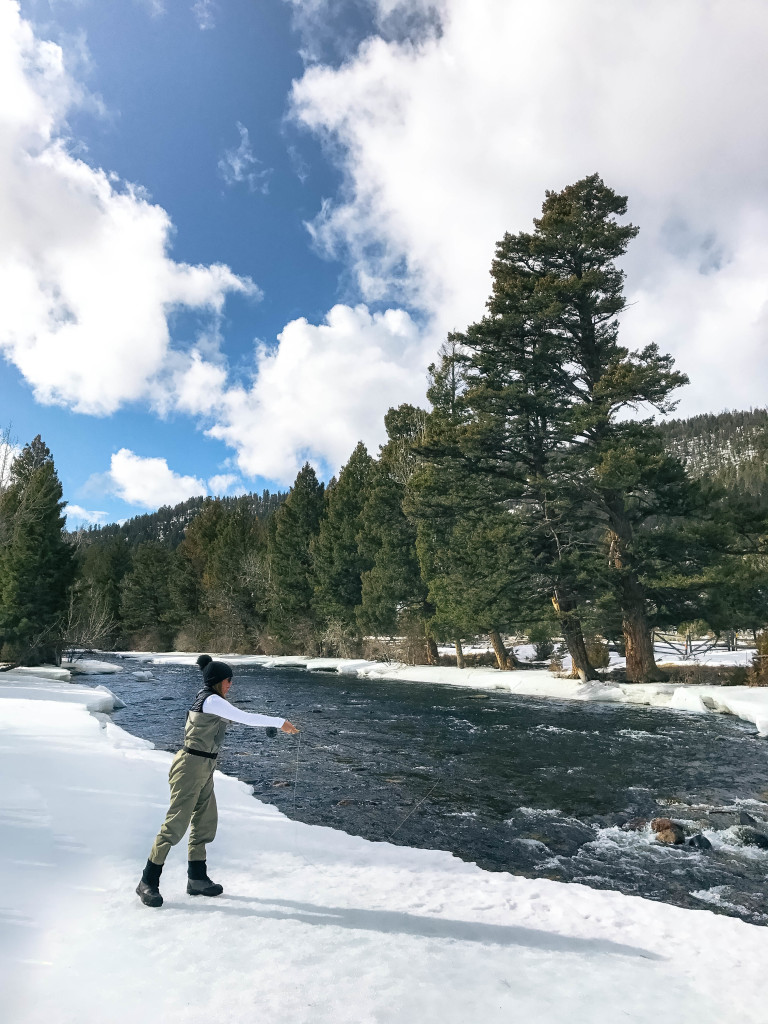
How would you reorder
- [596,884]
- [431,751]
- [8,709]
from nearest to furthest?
[596,884], [431,751], [8,709]

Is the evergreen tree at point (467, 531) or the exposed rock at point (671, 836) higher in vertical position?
the evergreen tree at point (467, 531)

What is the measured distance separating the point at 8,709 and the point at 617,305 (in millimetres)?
25876

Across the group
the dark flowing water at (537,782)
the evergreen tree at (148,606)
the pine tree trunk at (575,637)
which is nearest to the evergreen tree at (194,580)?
the evergreen tree at (148,606)

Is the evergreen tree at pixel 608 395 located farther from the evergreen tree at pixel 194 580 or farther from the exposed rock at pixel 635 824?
the evergreen tree at pixel 194 580

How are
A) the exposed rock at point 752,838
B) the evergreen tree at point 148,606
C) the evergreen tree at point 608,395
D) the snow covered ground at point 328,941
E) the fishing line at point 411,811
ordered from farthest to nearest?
the evergreen tree at point 148,606, the evergreen tree at point 608,395, the fishing line at point 411,811, the exposed rock at point 752,838, the snow covered ground at point 328,941

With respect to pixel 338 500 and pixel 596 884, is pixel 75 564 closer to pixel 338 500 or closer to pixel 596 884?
pixel 338 500

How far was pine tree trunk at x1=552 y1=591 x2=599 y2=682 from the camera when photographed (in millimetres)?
24781

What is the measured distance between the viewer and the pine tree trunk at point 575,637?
81.3ft

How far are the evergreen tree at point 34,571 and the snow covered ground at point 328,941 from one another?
101 ft

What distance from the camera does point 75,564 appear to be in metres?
36.5

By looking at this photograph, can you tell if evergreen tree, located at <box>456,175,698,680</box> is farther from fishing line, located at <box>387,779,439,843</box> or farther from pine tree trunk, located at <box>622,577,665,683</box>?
fishing line, located at <box>387,779,439,843</box>

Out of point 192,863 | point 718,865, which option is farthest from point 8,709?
point 718,865

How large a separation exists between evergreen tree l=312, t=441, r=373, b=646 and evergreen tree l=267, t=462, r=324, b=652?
357 cm

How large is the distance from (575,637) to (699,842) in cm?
1813
